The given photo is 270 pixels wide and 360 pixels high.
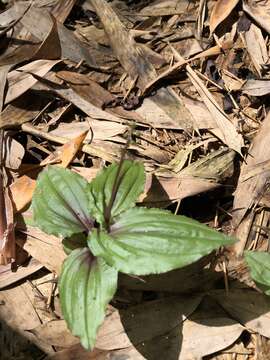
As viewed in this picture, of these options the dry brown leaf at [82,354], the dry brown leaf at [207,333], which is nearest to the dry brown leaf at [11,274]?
the dry brown leaf at [82,354]

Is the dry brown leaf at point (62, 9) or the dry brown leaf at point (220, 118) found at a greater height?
the dry brown leaf at point (62, 9)

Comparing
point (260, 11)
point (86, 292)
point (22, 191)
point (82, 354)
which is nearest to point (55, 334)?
point (82, 354)

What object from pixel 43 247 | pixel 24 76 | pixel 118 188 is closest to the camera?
pixel 118 188

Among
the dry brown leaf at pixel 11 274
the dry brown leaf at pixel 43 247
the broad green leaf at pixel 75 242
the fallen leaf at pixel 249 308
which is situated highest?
the broad green leaf at pixel 75 242

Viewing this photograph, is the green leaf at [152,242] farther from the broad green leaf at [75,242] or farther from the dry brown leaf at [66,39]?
the dry brown leaf at [66,39]

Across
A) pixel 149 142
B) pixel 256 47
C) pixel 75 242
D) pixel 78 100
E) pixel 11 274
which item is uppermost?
pixel 256 47

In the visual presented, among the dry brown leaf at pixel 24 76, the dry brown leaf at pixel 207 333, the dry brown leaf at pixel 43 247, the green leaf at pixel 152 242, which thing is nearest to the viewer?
the green leaf at pixel 152 242

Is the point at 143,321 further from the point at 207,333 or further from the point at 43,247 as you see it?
the point at 43,247
